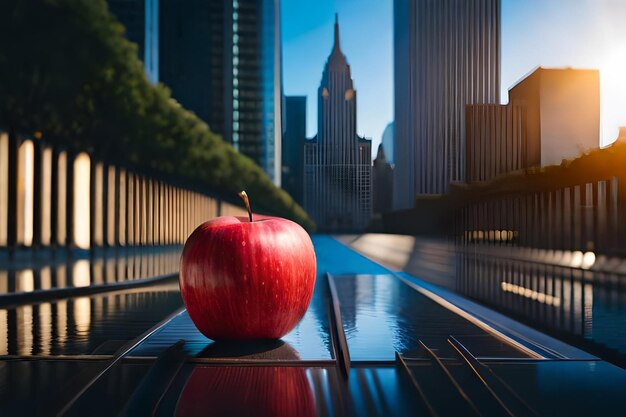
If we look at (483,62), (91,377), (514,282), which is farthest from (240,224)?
(483,62)

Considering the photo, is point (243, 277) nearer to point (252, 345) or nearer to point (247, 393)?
point (252, 345)

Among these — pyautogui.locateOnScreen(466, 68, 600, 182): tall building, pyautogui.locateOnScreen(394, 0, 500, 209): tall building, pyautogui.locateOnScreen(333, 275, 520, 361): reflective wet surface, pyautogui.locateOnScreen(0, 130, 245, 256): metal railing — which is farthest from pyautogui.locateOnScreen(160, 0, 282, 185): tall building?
pyautogui.locateOnScreen(333, 275, 520, 361): reflective wet surface

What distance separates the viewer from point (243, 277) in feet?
8.92

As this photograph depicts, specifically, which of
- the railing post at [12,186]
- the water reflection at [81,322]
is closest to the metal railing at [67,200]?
the railing post at [12,186]

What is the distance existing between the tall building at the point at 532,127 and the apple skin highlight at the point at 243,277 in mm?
6685

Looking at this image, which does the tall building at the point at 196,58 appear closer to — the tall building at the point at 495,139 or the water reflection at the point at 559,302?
the tall building at the point at 495,139

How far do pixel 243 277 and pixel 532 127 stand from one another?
8994 millimetres

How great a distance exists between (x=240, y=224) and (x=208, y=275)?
0.26 m

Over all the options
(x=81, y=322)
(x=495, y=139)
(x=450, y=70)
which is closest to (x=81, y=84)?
(x=450, y=70)

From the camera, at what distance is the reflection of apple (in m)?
1.90

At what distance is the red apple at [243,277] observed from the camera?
272 centimetres

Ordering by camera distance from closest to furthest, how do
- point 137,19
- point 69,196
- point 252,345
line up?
point 252,345 < point 69,196 < point 137,19

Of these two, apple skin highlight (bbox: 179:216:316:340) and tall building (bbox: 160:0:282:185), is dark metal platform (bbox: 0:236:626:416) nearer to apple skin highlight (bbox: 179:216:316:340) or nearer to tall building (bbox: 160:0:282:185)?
apple skin highlight (bbox: 179:216:316:340)

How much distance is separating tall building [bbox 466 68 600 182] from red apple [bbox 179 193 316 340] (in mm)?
6692
